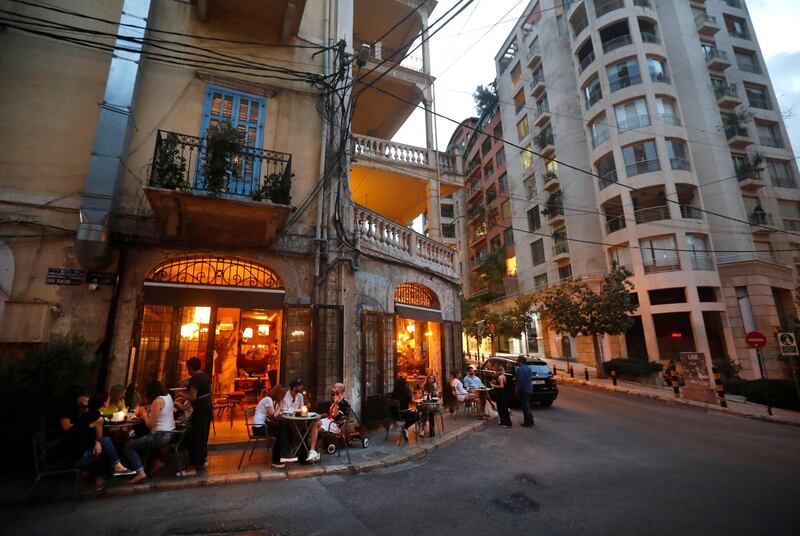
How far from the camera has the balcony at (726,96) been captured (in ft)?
89.7

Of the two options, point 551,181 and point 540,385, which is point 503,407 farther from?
point 551,181

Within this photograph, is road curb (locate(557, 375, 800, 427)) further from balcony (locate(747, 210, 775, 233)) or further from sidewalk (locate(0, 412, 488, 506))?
balcony (locate(747, 210, 775, 233))

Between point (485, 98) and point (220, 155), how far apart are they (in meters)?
41.4

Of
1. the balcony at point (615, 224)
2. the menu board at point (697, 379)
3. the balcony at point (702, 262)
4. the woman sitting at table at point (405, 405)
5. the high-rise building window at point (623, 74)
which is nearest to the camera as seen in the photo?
the woman sitting at table at point (405, 405)

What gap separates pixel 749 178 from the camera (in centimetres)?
2625

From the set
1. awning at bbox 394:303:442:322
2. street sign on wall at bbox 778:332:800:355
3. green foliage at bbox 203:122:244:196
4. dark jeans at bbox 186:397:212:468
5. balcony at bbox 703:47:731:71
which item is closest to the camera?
dark jeans at bbox 186:397:212:468

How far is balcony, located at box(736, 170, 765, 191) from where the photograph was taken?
86.0 feet

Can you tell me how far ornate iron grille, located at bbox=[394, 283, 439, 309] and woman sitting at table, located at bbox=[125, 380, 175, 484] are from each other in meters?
6.16

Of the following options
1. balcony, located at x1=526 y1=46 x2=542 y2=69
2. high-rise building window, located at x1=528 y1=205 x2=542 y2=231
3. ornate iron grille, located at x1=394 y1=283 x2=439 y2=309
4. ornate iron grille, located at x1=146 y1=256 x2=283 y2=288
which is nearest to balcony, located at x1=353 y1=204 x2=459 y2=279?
ornate iron grille, located at x1=394 y1=283 x2=439 y2=309

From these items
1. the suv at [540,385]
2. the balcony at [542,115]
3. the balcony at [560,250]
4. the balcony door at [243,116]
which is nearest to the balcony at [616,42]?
the balcony at [542,115]

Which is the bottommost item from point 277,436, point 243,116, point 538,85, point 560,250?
point 277,436

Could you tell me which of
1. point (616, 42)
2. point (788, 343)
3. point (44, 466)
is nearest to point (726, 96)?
point (616, 42)

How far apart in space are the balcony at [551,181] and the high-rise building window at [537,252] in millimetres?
4646

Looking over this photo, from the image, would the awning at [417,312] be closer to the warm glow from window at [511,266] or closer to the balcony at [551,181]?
the balcony at [551,181]
